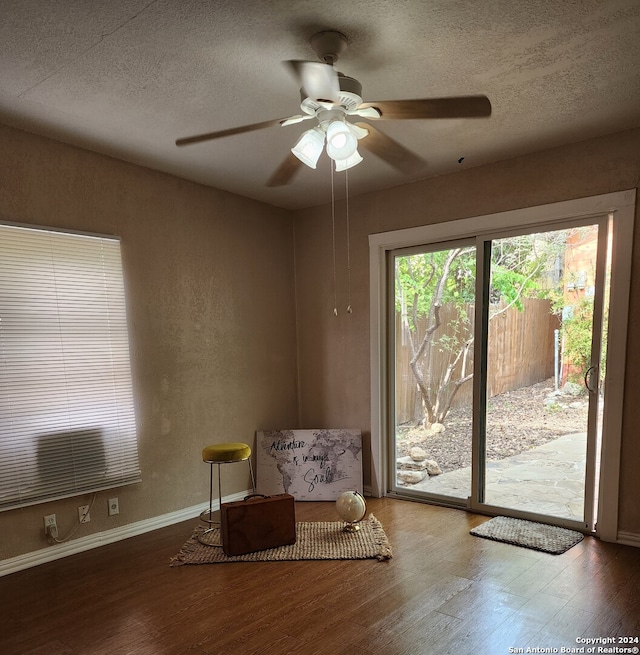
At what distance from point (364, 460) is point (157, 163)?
2.73 metres

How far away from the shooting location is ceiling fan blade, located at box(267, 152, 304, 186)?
265 cm

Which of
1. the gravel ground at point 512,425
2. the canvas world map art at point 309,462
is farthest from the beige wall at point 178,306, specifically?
the gravel ground at point 512,425

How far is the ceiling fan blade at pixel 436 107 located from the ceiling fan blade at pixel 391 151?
1.04 ft

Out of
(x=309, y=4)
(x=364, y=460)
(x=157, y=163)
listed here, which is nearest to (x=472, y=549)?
(x=364, y=460)

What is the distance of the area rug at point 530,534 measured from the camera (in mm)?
2783

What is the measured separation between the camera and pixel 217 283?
144 inches

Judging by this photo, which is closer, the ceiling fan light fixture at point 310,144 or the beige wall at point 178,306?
the ceiling fan light fixture at point 310,144

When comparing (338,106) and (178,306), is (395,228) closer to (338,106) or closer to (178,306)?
(178,306)

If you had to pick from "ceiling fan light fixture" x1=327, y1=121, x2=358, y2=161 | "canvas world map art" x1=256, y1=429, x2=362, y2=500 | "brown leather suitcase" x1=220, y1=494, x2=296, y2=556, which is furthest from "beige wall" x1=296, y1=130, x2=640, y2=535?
"ceiling fan light fixture" x1=327, y1=121, x2=358, y2=161

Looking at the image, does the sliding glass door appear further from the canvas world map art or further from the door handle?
the canvas world map art

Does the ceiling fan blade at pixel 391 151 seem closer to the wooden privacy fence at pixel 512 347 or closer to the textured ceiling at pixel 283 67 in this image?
the textured ceiling at pixel 283 67

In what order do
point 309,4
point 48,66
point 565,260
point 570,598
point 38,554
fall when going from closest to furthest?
point 309,4
point 48,66
point 570,598
point 38,554
point 565,260

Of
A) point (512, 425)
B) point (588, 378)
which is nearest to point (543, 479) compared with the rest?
point (512, 425)

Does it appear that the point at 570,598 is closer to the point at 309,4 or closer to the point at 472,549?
the point at 472,549
